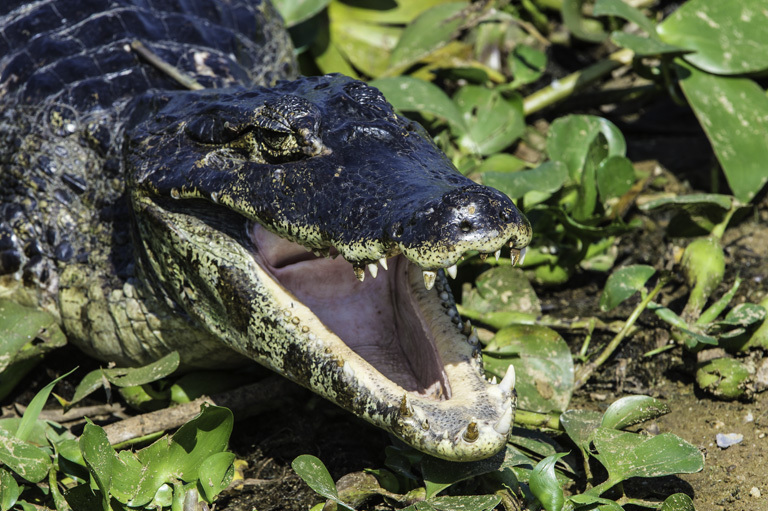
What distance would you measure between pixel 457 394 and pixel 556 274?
1247mm

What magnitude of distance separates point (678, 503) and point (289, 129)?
1452mm

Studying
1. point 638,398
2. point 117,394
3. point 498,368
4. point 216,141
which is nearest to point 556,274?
point 498,368

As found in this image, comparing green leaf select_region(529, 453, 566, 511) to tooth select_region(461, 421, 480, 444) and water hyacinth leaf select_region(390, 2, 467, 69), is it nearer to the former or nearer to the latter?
tooth select_region(461, 421, 480, 444)

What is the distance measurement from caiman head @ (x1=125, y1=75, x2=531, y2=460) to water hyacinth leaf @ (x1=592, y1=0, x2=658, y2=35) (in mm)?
1326

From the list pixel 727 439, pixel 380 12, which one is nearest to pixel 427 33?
pixel 380 12

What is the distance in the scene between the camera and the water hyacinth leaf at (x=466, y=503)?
2.04m

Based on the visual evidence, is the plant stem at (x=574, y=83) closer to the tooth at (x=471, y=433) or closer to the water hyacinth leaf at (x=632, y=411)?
the water hyacinth leaf at (x=632, y=411)

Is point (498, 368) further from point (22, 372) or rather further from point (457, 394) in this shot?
point (22, 372)

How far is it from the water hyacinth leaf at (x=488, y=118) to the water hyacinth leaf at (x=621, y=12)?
609mm

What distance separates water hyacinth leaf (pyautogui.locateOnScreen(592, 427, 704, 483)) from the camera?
2.08 meters

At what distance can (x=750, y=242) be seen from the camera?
3377 millimetres

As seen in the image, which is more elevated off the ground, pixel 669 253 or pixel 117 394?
pixel 117 394

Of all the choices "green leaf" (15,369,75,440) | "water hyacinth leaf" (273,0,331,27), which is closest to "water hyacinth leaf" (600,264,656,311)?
"green leaf" (15,369,75,440)

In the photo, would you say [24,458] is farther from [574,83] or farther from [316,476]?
[574,83]
